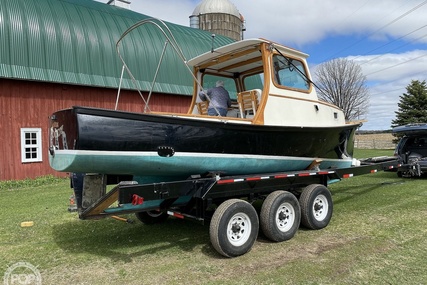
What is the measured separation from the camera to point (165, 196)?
4473mm

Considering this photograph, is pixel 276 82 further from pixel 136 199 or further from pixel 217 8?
pixel 217 8

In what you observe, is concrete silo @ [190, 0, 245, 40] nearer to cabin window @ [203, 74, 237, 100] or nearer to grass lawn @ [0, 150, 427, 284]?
cabin window @ [203, 74, 237, 100]

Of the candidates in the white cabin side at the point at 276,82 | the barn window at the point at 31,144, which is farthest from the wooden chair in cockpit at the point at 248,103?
the barn window at the point at 31,144

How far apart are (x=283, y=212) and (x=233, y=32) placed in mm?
28020

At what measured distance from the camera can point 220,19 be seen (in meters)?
30.8

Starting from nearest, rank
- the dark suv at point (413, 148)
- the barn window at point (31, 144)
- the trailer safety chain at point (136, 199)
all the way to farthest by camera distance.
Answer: the trailer safety chain at point (136, 199) → the dark suv at point (413, 148) → the barn window at point (31, 144)

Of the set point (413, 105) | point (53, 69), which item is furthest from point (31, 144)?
point (413, 105)

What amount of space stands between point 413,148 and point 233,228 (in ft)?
28.3

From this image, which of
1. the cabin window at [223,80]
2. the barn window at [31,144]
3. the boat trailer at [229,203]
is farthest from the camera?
the barn window at [31,144]

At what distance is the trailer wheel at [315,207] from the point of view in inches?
221

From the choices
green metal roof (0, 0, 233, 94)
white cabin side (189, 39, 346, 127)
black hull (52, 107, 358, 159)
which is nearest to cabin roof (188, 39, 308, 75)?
A: white cabin side (189, 39, 346, 127)

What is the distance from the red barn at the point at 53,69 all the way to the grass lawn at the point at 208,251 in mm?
6326

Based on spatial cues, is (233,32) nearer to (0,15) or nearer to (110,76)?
(110,76)

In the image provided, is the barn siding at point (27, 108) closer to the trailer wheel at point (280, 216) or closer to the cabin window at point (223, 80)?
the cabin window at point (223, 80)
